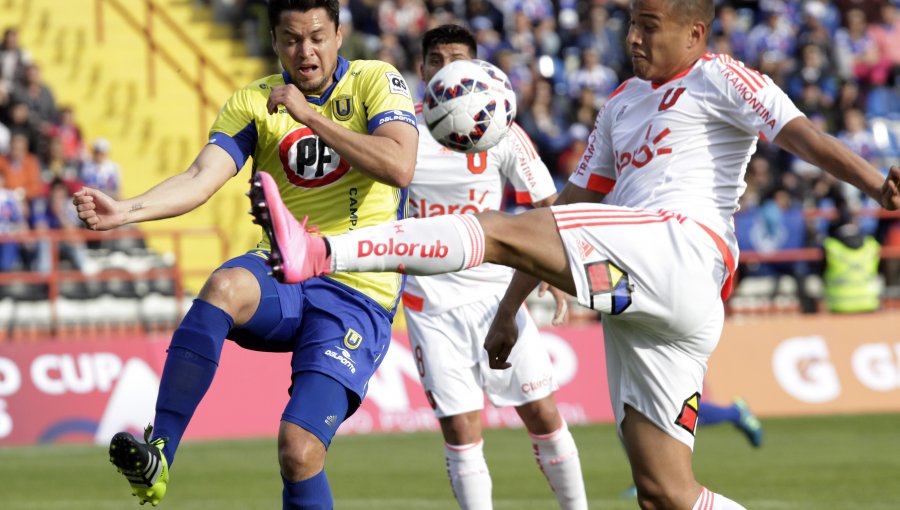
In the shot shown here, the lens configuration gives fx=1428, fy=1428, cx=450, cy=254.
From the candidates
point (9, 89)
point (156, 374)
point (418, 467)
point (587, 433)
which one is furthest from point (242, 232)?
point (418, 467)

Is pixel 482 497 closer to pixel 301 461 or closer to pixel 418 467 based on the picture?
pixel 301 461

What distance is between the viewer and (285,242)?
483 centimetres

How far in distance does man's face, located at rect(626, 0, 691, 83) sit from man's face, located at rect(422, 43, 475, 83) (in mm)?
2621

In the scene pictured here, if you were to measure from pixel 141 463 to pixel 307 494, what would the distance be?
0.89m

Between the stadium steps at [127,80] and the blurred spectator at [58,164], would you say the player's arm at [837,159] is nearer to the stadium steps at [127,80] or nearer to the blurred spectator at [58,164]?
the blurred spectator at [58,164]

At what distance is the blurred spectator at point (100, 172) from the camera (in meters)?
18.3

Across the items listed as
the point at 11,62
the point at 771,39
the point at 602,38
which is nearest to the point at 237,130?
the point at 11,62

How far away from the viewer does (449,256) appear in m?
4.93

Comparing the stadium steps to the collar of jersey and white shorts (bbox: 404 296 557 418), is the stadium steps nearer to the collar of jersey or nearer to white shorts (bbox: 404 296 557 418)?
white shorts (bbox: 404 296 557 418)

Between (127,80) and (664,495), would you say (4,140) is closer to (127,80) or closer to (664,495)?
(127,80)

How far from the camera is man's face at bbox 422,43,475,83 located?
836cm

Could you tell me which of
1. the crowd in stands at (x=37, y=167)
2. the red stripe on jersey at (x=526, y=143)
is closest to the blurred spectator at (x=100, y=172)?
the crowd in stands at (x=37, y=167)

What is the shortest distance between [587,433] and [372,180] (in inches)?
371

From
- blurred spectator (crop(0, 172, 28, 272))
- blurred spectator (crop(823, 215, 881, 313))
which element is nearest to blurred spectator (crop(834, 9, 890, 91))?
blurred spectator (crop(823, 215, 881, 313))
